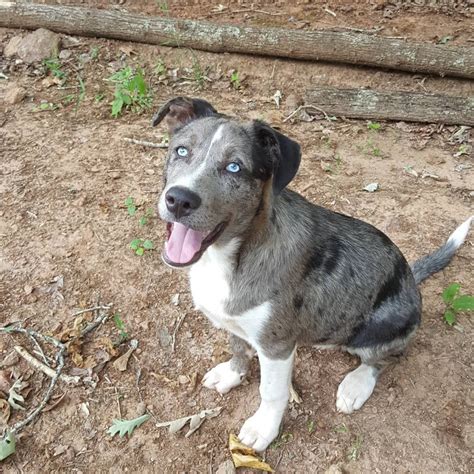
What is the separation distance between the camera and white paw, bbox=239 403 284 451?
136 inches

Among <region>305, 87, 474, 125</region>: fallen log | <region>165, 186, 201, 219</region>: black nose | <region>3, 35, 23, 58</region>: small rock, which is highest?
<region>165, 186, 201, 219</region>: black nose

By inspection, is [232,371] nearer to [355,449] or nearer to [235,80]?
[355,449]

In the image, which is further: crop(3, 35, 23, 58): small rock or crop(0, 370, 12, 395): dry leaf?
crop(3, 35, 23, 58): small rock

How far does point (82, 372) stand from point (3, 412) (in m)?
0.59

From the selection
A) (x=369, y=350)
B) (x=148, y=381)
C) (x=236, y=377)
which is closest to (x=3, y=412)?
(x=148, y=381)

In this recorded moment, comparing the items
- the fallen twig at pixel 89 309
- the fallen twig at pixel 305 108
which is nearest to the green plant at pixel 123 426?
the fallen twig at pixel 89 309

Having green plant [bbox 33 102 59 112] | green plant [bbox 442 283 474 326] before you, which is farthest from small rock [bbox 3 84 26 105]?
green plant [bbox 442 283 474 326]

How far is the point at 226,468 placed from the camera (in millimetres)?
3410

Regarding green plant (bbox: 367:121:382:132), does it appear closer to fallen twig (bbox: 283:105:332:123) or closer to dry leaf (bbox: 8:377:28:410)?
fallen twig (bbox: 283:105:332:123)

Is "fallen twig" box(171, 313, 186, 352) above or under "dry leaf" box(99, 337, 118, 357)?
above

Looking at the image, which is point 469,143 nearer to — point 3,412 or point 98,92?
point 98,92

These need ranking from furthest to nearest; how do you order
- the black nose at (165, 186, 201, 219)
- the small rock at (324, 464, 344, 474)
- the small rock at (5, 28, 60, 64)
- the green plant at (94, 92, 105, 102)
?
1. the small rock at (5, 28, 60, 64)
2. the green plant at (94, 92, 105, 102)
3. the small rock at (324, 464, 344, 474)
4. the black nose at (165, 186, 201, 219)

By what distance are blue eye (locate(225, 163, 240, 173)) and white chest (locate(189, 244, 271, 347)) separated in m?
0.45

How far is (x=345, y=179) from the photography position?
5.62 meters
